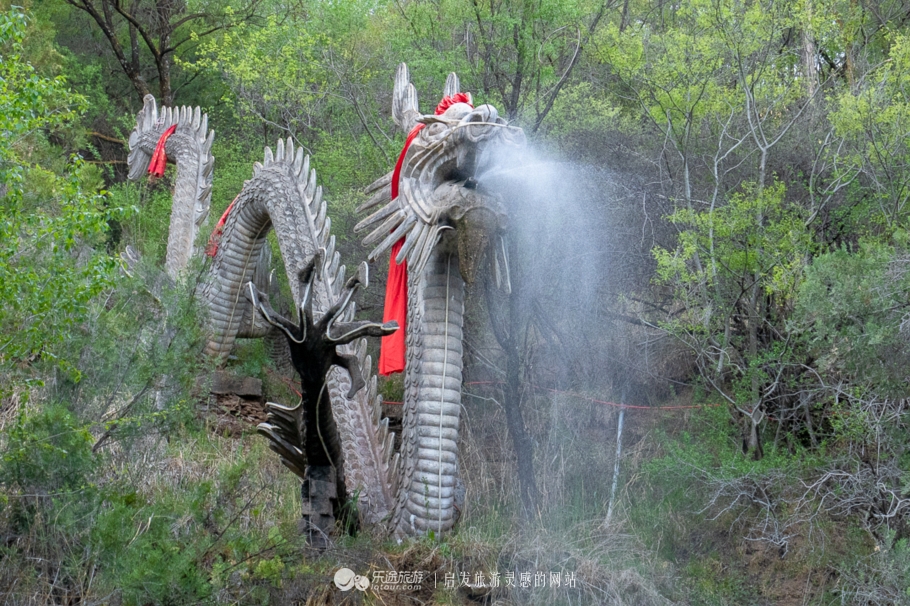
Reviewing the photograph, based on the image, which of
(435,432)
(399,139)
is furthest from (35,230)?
(399,139)

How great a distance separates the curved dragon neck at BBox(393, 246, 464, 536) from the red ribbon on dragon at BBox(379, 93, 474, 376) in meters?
0.27

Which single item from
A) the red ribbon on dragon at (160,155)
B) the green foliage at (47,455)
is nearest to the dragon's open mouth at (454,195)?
the green foliage at (47,455)

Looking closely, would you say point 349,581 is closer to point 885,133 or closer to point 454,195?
point 454,195

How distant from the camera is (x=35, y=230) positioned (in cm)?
668

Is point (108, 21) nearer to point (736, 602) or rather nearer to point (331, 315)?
point (331, 315)

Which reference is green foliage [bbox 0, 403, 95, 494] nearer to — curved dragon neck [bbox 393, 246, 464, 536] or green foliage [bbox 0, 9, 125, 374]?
green foliage [bbox 0, 9, 125, 374]

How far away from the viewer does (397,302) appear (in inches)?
284

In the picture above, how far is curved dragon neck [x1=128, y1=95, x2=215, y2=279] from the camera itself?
10.7 m

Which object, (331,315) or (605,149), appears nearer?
(331,315)

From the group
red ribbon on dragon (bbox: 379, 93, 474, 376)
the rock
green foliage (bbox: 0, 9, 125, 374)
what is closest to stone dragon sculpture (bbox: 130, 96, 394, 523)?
the rock

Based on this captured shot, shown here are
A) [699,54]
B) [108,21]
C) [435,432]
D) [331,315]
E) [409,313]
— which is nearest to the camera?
[331,315]

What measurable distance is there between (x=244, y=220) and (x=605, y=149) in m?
3.84

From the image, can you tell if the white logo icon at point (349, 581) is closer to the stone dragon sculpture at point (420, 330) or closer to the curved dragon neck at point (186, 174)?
the stone dragon sculpture at point (420, 330)

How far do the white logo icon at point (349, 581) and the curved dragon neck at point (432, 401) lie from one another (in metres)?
0.54
